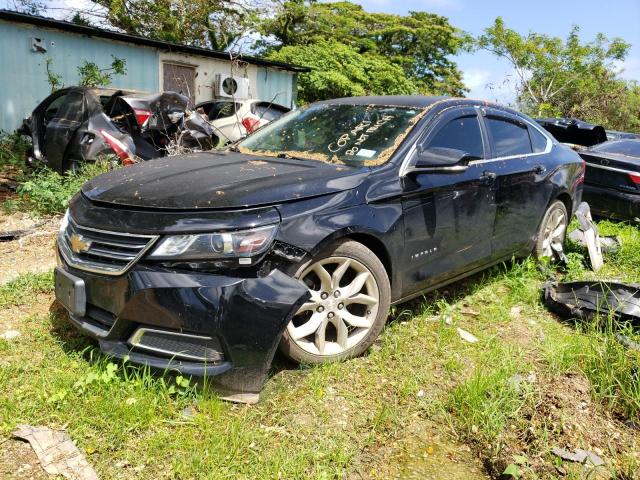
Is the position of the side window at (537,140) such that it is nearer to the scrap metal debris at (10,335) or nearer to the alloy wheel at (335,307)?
the alloy wheel at (335,307)

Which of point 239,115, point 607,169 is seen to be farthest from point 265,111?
point 607,169

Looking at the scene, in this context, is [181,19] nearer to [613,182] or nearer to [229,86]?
[229,86]

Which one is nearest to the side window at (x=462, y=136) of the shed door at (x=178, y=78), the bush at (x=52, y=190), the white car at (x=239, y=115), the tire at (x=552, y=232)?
the tire at (x=552, y=232)

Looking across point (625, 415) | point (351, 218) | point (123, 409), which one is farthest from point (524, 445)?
point (123, 409)

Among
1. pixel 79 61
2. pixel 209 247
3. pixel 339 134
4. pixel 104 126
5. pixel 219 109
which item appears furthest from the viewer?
pixel 79 61

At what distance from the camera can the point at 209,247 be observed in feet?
7.97

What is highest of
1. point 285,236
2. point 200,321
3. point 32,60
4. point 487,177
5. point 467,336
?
point 32,60

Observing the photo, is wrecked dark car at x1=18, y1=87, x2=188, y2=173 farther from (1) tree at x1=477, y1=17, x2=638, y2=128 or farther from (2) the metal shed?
(1) tree at x1=477, y1=17, x2=638, y2=128

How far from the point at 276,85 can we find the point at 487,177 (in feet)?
43.5

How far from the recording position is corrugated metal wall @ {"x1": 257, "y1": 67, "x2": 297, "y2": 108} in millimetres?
15727

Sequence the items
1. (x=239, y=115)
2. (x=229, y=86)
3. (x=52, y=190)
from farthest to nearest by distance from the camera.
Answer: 1. (x=229, y=86)
2. (x=239, y=115)
3. (x=52, y=190)

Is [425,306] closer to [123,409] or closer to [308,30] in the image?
[123,409]

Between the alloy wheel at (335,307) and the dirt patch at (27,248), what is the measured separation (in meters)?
2.56

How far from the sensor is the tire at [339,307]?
279 cm
